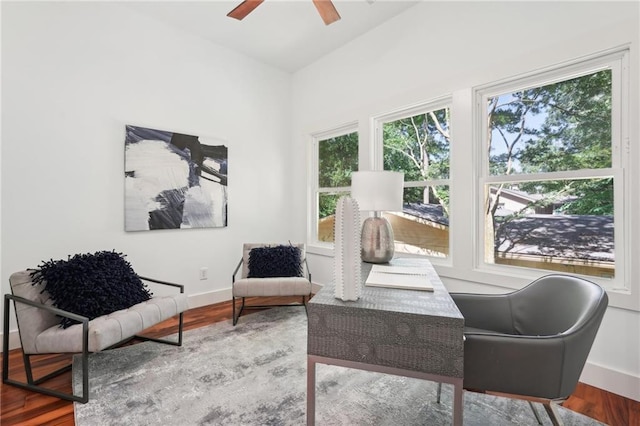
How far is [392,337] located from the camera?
1.16 metres

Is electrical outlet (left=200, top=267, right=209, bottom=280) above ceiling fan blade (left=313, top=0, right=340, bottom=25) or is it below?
below

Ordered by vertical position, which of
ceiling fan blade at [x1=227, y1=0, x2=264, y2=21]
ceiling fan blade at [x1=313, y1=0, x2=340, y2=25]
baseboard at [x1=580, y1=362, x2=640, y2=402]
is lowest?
baseboard at [x1=580, y1=362, x2=640, y2=402]

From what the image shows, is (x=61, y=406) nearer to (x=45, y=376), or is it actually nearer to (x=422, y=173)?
(x=45, y=376)

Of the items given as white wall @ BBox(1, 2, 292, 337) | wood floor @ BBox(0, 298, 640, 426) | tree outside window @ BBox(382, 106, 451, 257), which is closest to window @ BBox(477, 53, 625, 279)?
tree outside window @ BBox(382, 106, 451, 257)

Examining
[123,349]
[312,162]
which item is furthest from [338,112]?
[123,349]

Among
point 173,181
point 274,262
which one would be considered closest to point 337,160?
point 274,262

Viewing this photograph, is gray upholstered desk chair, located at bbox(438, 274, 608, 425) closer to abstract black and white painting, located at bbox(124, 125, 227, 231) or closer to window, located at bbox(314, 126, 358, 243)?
window, located at bbox(314, 126, 358, 243)

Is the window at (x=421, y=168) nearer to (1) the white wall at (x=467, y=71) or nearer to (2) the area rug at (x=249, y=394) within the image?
(1) the white wall at (x=467, y=71)

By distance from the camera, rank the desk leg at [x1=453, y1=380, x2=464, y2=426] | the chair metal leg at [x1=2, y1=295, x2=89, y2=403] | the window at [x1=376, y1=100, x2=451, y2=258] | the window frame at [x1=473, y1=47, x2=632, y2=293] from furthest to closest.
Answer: the window at [x1=376, y1=100, x2=451, y2=258] < the window frame at [x1=473, y1=47, x2=632, y2=293] < the chair metal leg at [x1=2, y1=295, x2=89, y2=403] < the desk leg at [x1=453, y1=380, x2=464, y2=426]

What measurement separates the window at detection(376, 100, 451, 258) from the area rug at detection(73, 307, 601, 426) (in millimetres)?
1327

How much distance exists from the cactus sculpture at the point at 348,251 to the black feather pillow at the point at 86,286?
1719 millimetres

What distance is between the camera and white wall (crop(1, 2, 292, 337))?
93.0 inches

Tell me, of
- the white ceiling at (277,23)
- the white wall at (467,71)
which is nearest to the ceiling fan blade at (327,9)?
the white ceiling at (277,23)

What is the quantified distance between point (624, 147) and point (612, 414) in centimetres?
150
